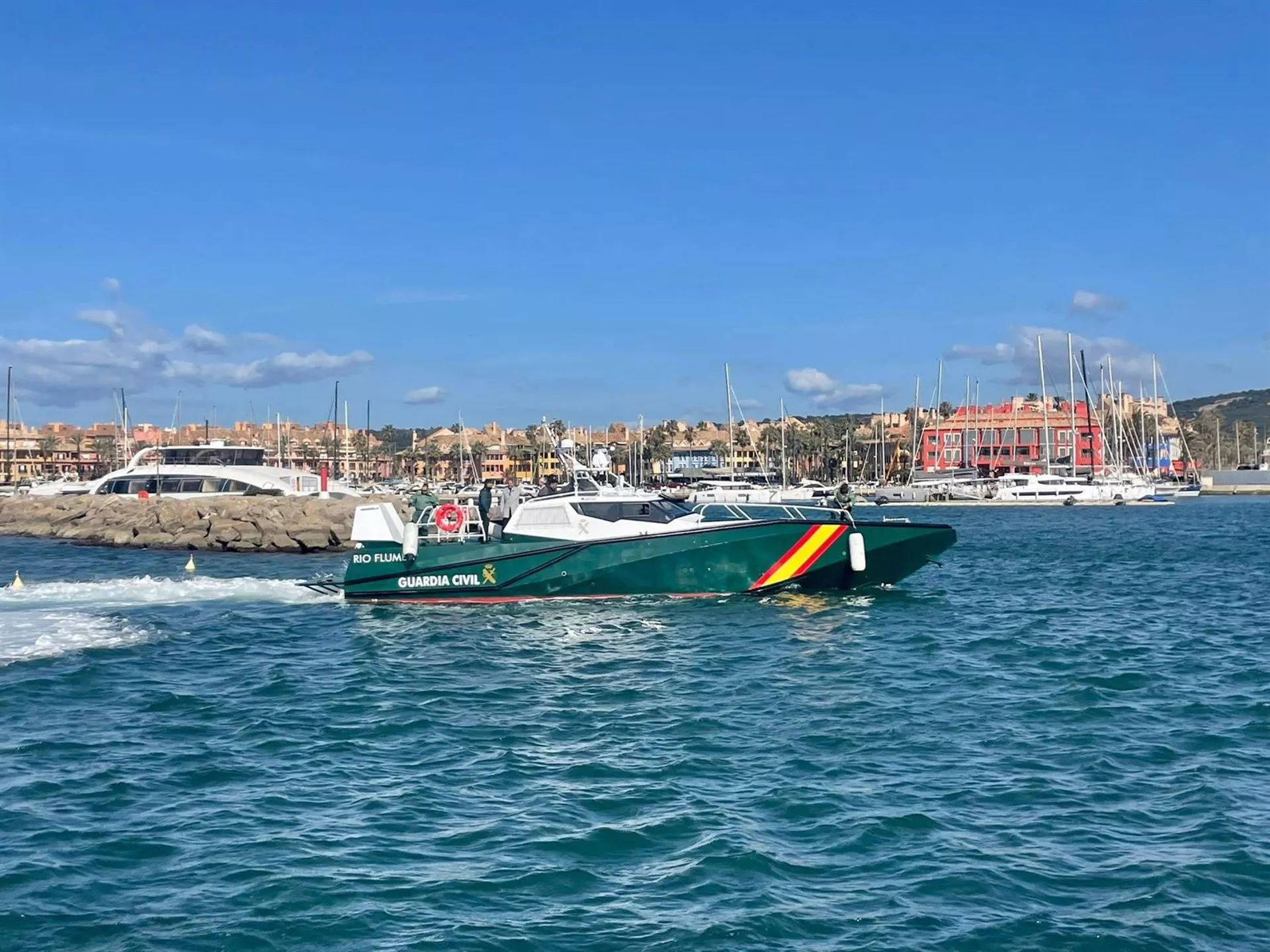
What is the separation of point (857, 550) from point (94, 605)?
15944 millimetres

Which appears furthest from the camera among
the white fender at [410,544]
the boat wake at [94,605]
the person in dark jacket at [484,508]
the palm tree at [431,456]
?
the palm tree at [431,456]

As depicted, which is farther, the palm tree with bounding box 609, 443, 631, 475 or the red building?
the palm tree with bounding box 609, 443, 631, 475

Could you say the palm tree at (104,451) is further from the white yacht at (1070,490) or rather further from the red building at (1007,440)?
the white yacht at (1070,490)

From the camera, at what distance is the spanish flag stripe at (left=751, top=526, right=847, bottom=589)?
24.4 metres

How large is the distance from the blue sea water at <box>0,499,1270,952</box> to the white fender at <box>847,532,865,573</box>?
2.03m

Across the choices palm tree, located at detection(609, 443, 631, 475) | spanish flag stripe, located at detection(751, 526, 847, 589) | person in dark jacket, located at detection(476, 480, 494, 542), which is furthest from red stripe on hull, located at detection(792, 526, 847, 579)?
palm tree, located at detection(609, 443, 631, 475)

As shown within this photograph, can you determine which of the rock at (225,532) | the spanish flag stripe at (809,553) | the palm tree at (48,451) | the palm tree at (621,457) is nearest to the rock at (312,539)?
the rock at (225,532)

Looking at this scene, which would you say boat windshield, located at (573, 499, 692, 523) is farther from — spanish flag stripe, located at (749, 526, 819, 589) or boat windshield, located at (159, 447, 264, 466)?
boat windshield, located at (159, 447, 264, 466)

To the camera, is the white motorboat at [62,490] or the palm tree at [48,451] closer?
the white motorboat at [62,490]

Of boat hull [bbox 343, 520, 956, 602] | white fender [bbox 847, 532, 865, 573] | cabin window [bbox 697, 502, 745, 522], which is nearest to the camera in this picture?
boat hull [bbox 343, 520, 956, 602]

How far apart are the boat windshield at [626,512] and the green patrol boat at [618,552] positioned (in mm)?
21

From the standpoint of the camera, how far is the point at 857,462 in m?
161

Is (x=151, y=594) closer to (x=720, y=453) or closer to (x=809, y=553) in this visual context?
(x=809, y=553)

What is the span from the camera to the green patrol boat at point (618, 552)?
2427 centimetres
